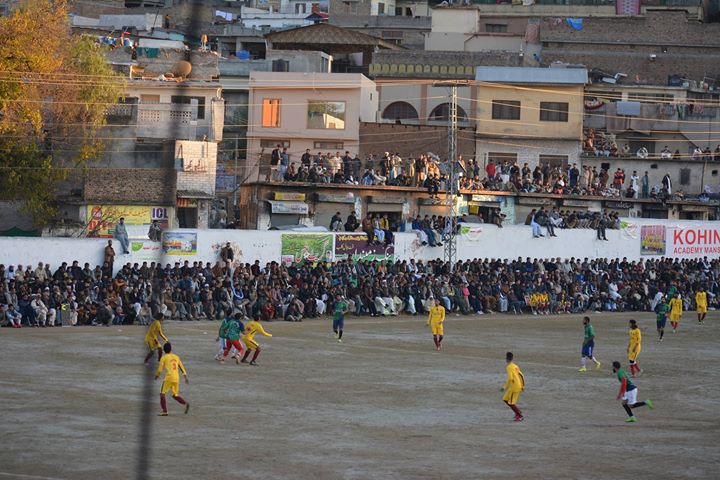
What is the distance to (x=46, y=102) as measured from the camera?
1681 inches

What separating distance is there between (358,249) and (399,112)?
20.0 meters

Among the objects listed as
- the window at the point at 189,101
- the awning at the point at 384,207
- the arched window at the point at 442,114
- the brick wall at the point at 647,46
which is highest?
the brick wall at the point at 647,46

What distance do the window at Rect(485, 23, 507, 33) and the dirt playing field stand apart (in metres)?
41.7

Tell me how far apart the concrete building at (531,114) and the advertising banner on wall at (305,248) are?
1924cm

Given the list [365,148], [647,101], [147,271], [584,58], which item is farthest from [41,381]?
[584,58]

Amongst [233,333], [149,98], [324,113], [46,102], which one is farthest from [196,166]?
[233,333]

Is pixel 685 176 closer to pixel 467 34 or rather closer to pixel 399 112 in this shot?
pixel 399 112

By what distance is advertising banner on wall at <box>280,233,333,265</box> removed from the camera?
40125 mm

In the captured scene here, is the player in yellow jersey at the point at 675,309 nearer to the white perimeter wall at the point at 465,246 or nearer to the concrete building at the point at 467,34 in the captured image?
the white perimeter wall at the point at 465,246

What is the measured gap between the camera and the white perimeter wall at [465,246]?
117 ft

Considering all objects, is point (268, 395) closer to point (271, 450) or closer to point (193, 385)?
point (193, 385)

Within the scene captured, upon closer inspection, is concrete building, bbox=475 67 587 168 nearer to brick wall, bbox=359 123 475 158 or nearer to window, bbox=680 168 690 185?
brick wall, bbox=359 123 475 158

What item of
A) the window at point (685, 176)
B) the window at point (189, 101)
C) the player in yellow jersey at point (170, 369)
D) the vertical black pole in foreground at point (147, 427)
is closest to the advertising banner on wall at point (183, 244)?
the window at point (189, 101)

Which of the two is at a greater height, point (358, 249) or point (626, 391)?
point (358, 249)
